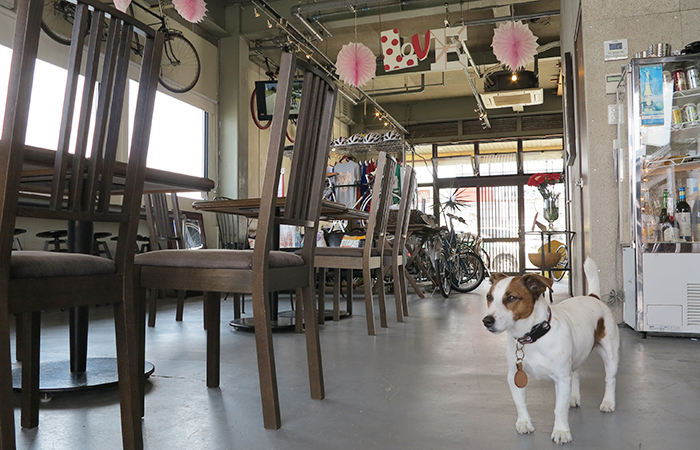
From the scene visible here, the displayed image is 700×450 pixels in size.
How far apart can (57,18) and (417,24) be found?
487cm

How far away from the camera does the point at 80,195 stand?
4.20 feet

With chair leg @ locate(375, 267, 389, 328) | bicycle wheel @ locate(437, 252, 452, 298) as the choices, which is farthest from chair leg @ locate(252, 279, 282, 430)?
bicycle wheel @ locate(437, 252, 452, 298)

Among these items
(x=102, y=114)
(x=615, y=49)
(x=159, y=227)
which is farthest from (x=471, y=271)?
(x=102, y=114)

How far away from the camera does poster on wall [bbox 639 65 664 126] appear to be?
331 cm

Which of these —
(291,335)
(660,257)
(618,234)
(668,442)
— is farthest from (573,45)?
(668,442)

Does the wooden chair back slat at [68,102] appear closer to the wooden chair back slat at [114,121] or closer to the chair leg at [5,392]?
the wooden chair back slat at [114,121]

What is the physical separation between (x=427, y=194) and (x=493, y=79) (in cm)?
379

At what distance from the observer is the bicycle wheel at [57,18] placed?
5062 millimetres

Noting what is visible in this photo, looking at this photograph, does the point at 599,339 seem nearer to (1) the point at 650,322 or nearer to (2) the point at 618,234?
(1) the point at 650,322

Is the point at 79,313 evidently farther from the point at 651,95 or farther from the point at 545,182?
the point at 545,182

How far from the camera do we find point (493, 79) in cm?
934

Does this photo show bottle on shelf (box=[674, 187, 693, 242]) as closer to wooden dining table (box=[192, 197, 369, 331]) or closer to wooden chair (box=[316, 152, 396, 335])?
wooden chair (box=[316, 152, 396, 335])

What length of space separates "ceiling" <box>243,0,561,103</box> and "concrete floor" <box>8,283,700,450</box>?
4.39m

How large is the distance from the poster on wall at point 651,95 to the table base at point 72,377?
314 centimetres
